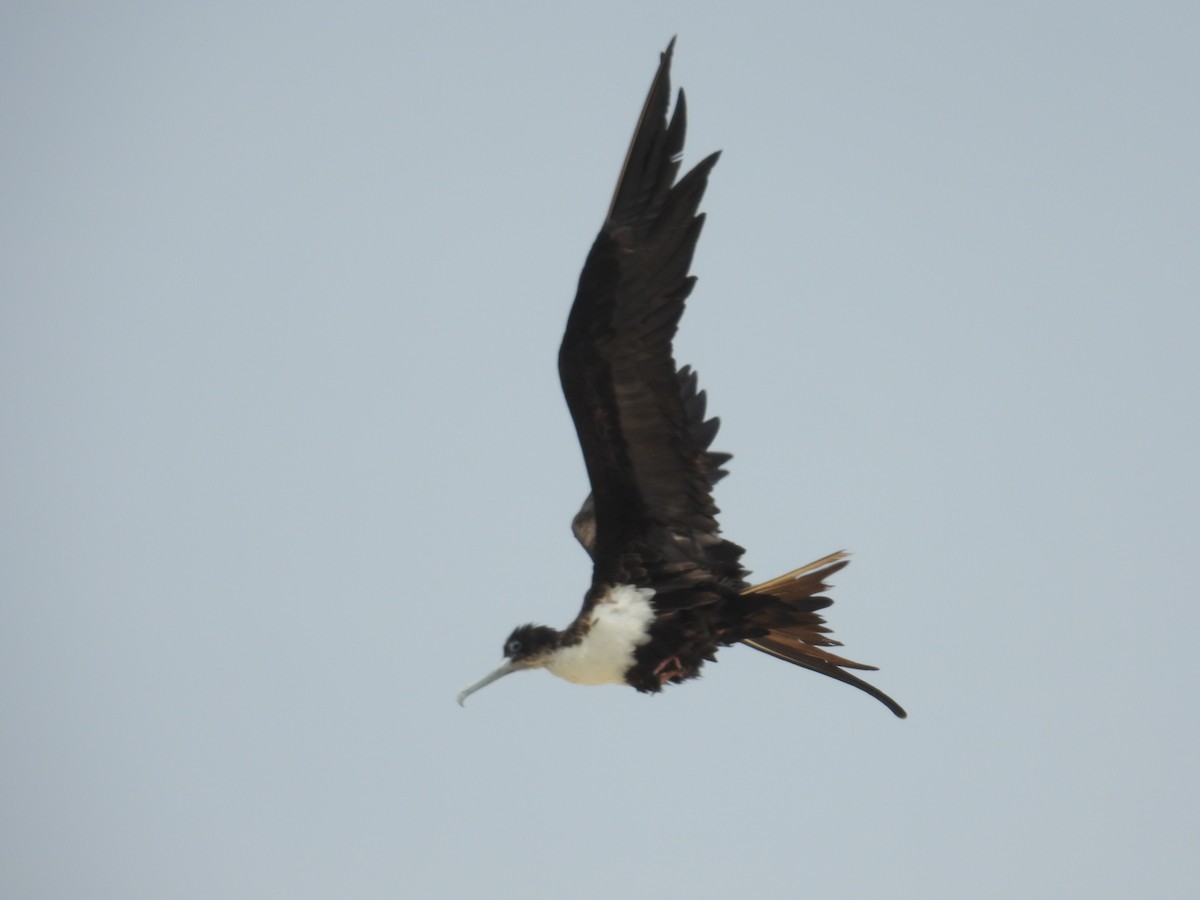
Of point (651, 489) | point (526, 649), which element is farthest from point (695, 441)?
point (526, 649)

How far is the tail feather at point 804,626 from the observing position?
762 cm

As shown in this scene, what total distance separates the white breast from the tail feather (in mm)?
426

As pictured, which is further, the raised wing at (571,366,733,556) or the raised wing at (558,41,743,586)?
the raised wing at (571,366,733,556)

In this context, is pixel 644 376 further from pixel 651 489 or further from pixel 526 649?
pixel 526 649

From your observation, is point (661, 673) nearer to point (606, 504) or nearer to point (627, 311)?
point (606, 504)

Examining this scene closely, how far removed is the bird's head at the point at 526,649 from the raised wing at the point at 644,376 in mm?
362

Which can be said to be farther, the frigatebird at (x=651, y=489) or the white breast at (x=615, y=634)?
the white breast at (x=615, y=634)

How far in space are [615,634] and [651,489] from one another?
0.58 meters

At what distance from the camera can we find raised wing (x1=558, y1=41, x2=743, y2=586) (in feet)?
22.2

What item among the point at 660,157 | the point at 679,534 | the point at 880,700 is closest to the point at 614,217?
the point at 660,157

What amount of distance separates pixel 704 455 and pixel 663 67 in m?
1.70

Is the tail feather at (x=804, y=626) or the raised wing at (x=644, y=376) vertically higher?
the raised wing at (x=644, y=376)

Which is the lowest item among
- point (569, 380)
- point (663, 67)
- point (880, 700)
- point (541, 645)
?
point (880, 700)

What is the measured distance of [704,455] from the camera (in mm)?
7562
